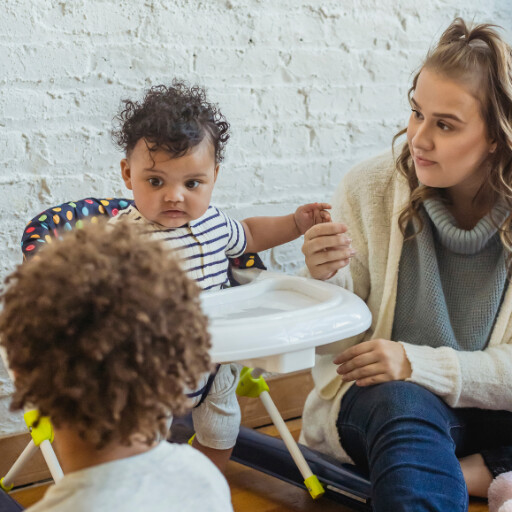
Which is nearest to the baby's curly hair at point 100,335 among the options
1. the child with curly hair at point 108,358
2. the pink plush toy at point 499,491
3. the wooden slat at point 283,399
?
the child with curly hair at point 108,358

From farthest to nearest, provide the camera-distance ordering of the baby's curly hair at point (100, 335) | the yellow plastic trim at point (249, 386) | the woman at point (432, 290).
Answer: the yellow plastic trim at point (249, 386)
the woman at point (432, 290)
the baby's curly hair at point (100, 335)

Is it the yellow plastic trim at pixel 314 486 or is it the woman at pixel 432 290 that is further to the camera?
the yellow plastic trim at pixel 314 486

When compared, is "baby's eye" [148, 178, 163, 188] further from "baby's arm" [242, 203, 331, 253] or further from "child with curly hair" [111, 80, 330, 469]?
"baby's arm" [242, 203, 331, 253]

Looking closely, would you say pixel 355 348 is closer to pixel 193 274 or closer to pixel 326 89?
pixel 193 274

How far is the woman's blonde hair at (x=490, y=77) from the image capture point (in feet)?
4.30

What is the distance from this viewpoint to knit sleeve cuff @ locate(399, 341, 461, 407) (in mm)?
1344

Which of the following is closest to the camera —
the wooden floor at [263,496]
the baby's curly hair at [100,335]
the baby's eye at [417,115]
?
the baby's curly hair at [100,335]

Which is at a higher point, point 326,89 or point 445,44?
point 445,44

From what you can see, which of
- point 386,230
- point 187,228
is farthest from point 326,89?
point 187,228

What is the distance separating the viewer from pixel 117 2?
1.60 meters

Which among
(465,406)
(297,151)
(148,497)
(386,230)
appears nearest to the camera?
(148,497)

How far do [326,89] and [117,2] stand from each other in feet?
2.08

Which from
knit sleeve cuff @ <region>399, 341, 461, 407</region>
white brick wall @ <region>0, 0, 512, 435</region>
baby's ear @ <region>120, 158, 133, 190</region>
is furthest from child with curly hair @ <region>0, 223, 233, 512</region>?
white brick wall @ <region>0, 0, 512, 435</region>

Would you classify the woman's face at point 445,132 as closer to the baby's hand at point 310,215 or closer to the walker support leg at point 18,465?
the baby's hand at point 310,215
